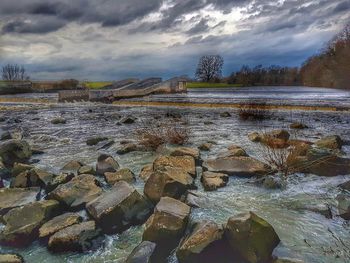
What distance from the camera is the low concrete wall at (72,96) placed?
58812mm

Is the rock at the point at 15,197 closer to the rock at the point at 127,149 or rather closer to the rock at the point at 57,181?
the rock at the point at 57,181

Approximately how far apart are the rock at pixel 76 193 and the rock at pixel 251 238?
11.9ft

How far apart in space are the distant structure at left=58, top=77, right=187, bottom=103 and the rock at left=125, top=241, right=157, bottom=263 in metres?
52.8

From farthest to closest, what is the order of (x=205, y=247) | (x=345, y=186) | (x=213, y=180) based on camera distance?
1. (x=213, y=180)
2. (x=345, y=186)
3. (x=205, y=247)

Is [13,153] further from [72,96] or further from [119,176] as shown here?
[72,96]

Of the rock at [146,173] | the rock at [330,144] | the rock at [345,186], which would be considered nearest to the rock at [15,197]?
the rock at [146,173]

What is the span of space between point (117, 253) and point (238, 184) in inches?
181

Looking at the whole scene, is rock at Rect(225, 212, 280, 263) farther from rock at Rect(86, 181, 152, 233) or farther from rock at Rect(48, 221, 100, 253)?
rock at Rect(48, 221, 100, 253)

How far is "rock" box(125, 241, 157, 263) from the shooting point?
17.5 ft

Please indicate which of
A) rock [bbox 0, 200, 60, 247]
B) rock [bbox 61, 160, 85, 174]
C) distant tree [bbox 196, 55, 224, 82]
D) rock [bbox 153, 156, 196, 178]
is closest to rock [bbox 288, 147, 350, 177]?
rock [bbox 153, 156, 196, 178]

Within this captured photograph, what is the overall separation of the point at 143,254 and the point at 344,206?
4.71m

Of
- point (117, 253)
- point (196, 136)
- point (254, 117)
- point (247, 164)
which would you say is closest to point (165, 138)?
point (196, 136)

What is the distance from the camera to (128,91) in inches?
2566

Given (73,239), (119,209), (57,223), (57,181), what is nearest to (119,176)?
(57,181)
